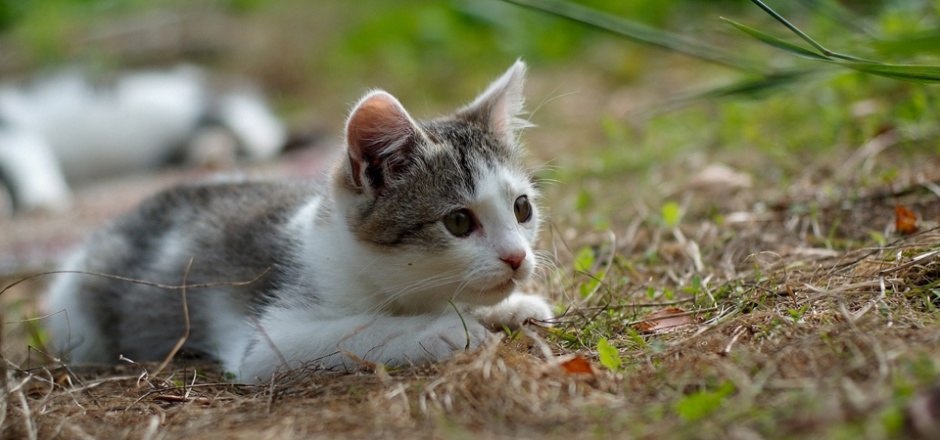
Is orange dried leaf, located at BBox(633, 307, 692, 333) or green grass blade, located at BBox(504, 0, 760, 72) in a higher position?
green grass blade, located at BBox(504, 0, 760, 72)

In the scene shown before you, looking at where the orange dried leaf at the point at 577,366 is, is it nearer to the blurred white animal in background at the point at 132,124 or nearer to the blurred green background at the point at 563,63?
the blurred green background at the point at 563,63

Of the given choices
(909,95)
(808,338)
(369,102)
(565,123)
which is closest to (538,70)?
(565,123)

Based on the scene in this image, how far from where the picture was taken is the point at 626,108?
662 cm

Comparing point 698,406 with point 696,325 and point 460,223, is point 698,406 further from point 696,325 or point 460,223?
point 460,223

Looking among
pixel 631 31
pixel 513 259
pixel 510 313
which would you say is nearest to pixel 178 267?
pixel 510 313

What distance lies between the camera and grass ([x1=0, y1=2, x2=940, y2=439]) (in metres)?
1.82

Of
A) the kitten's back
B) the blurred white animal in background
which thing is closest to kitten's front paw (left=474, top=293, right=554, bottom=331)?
the kitten's back

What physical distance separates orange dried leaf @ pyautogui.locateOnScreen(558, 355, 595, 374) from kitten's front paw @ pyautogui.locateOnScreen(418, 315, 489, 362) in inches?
12.7

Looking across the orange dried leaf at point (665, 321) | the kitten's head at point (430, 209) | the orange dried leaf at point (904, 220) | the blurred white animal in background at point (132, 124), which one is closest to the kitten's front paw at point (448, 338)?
the kitten's head at point (430, 209)

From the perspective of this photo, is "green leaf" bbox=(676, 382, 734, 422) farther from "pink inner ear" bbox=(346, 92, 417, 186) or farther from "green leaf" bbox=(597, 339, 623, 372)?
"pink inner ear" bbox=(346, 92, 417, 186)

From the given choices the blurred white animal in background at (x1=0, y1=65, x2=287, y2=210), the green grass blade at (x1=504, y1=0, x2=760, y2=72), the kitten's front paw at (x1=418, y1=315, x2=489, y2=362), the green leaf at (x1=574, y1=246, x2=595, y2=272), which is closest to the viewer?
the kitten's front paw at (x1=418, y1=315, x2=489, y2=362)

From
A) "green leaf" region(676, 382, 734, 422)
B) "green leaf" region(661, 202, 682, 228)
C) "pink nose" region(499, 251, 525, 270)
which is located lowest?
"green leaf" region(661, 202, 682, 228)

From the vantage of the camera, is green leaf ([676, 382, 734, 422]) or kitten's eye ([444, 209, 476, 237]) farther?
kitten's eye ([444, 209, 476, 237])

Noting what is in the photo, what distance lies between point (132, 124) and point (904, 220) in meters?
6.98
